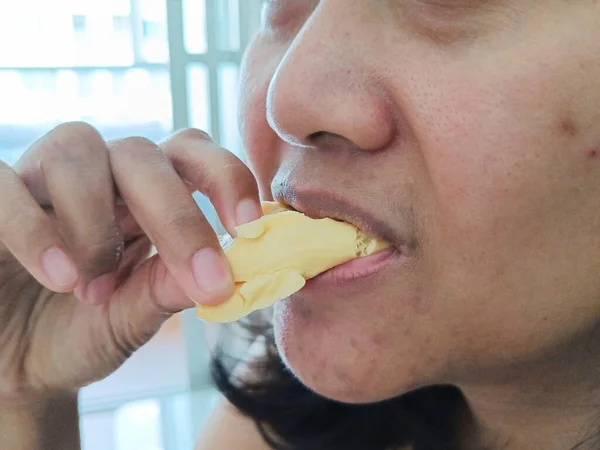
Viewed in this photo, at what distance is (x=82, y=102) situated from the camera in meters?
1.72

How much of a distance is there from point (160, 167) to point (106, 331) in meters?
0.22

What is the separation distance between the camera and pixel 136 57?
5.67ft

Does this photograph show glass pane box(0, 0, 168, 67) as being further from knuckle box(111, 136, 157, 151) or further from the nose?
the nose

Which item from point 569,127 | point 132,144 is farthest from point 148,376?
point 569,127

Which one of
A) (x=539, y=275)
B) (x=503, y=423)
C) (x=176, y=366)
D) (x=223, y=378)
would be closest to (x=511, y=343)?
(x=539, y=275)

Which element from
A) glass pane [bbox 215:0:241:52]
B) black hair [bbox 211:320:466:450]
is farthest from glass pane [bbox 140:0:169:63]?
black hair [bbox 211:320:466:450]

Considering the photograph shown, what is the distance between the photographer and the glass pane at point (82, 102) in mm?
1676

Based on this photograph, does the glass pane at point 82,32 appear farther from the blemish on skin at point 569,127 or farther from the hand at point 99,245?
the blemish on skin at point 569,127

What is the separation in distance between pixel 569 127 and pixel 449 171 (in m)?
0.09

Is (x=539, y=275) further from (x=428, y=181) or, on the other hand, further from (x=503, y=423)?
(x=503, y=423)

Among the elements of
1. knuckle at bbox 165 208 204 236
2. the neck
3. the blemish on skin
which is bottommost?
the neck

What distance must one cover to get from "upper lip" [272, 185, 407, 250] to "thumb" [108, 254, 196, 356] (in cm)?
17

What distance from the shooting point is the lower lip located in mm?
488

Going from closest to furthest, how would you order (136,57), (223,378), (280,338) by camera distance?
(280,338) < (223,378) < (136,57)
